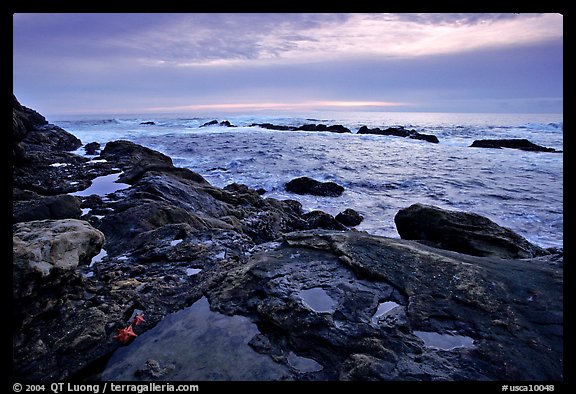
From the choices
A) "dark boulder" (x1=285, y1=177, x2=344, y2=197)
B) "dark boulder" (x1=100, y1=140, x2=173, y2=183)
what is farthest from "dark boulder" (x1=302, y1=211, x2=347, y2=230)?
"dark boulder" (x1=100, y1=140, x2=173, y2=183)

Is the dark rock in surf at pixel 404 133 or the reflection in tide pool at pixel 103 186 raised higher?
the dark rock in surf at pixel 404 133

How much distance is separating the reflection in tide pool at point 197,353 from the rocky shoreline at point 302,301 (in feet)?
0.16

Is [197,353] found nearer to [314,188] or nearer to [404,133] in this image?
[314,188]

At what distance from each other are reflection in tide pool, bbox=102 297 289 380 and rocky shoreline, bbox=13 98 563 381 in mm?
49

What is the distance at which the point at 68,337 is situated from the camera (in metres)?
3.03

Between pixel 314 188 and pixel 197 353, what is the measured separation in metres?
13.2

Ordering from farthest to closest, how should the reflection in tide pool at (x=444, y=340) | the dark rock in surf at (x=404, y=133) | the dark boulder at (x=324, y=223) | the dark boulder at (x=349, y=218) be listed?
the dark rock in surf at (x=404, y=133) < the dark boulder at (x=349, y=218) < the dark boulder at (x=324, y=223) < the reflection in tide pool at (x=444, y=340)

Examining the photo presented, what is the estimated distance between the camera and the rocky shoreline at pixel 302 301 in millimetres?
2740

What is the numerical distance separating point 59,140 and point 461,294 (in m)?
29.0

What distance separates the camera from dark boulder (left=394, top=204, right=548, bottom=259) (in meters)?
6.29

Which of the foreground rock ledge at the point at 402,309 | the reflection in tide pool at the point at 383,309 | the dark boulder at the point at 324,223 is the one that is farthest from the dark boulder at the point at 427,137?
the reflection in tide pool at the point at 383,309

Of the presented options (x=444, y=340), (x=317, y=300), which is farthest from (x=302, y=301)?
(x=444, y=340)

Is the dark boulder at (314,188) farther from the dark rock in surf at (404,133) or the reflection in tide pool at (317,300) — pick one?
the dark rock in surf at (404,133)
